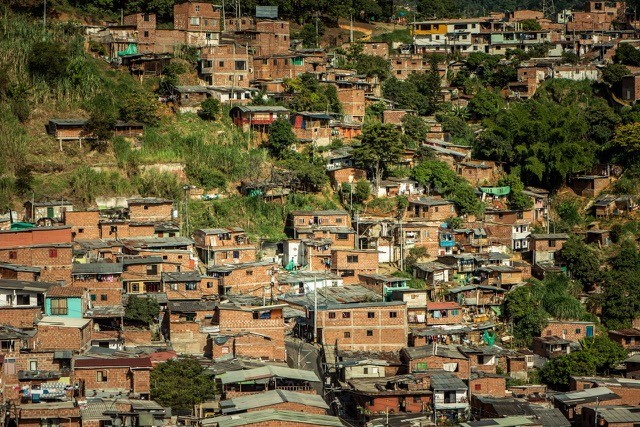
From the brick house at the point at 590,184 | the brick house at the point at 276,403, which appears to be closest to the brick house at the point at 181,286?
the brick house at the point at 276,403

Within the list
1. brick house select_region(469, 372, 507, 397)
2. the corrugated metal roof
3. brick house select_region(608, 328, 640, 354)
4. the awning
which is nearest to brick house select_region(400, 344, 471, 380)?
brick house select_region(469, 372, 507, 397)

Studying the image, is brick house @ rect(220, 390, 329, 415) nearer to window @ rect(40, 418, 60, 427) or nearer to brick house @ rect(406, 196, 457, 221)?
window @ rect(40, 418, 60, 427)

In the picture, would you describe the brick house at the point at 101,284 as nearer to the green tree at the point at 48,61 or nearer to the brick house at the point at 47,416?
the brick house at the point at 47,416

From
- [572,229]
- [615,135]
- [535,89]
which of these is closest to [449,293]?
[572,229]

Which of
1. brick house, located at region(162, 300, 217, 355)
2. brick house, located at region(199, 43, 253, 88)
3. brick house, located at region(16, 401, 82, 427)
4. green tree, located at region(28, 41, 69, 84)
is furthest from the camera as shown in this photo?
brick house, located at region(199, 43, 253, 88)

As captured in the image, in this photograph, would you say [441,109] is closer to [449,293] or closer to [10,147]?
[449,293]

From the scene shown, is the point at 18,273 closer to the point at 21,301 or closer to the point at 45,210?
the point at 21,301

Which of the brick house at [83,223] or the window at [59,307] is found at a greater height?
the brick house at [83,223]
